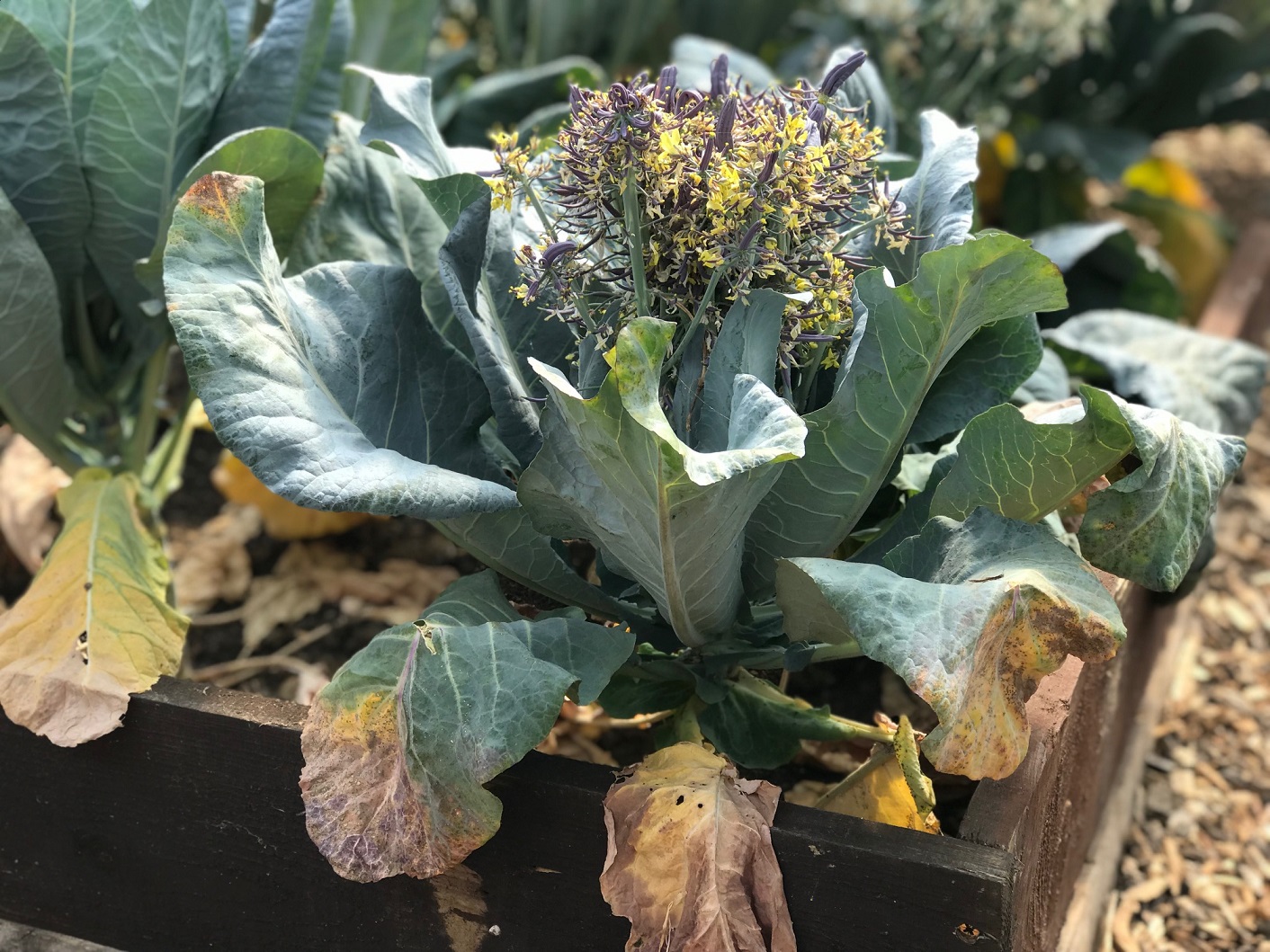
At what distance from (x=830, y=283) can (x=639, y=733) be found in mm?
740

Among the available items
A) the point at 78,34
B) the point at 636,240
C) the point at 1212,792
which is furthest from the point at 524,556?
the point at 1212,792

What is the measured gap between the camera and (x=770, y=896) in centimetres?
98

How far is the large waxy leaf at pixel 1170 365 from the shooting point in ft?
5.20

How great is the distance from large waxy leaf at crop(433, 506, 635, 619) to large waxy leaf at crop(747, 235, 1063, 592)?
7.2 inches

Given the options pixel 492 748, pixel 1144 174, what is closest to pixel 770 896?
pixel 492 748

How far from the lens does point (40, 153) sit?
135 cm

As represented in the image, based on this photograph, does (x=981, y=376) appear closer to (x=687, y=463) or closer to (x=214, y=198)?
(x=687, y=463)

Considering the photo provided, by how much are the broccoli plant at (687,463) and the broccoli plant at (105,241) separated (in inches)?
11.5

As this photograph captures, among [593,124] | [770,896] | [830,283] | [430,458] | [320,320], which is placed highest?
[593,124]

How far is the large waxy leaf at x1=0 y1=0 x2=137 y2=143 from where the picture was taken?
1394 millimetres

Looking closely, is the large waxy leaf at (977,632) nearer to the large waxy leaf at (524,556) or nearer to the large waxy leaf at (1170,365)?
the large waxy leaf at (524,556)

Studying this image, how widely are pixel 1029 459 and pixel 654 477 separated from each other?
39cm

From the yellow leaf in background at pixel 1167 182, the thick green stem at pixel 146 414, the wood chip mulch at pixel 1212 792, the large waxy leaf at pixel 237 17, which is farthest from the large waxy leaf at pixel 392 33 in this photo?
the yellow leaf in background at pixel 1167 182

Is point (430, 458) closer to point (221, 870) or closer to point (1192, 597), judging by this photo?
point (221, 870)
